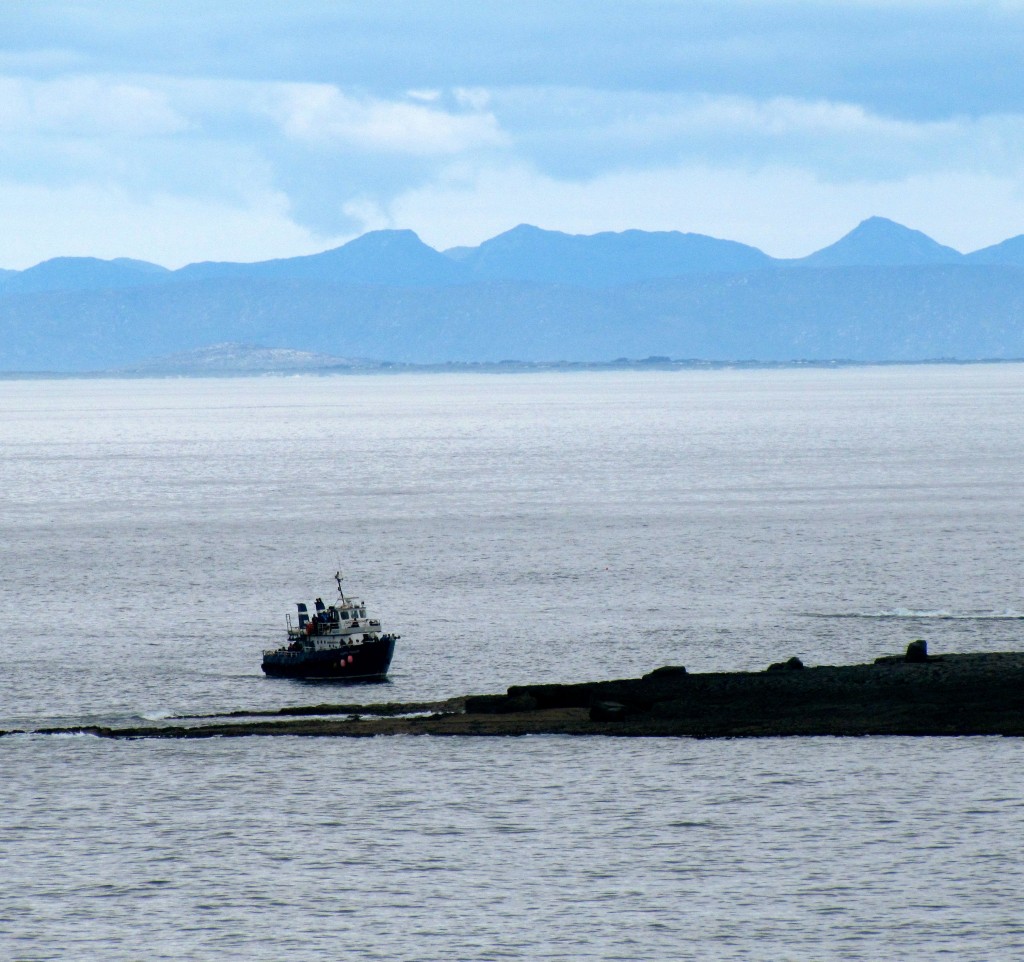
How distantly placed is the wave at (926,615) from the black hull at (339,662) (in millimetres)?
25717

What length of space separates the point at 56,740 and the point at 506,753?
17162 millimetres

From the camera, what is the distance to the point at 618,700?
74125 mm

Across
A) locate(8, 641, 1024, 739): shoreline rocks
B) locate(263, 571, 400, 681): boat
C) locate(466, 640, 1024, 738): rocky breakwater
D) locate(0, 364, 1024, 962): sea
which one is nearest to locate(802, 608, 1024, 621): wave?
locate(0, 364, 1024, 962): sea

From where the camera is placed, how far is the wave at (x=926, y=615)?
95.5m

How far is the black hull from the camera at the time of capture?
8506 cm

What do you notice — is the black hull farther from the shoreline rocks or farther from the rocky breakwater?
the rocky breakwater

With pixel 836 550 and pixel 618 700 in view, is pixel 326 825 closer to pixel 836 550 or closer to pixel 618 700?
pixel 618 700

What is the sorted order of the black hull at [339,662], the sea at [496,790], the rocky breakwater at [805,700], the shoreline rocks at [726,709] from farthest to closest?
the black hull at [339,662] < the shoreline rocks at [726,709] < the rocky breakwater at [805,700] < the sea at [496,790]

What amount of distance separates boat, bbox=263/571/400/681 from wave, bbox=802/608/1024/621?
25.7 metres

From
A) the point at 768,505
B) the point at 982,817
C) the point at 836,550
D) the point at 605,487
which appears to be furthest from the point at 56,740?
the point at 605,487

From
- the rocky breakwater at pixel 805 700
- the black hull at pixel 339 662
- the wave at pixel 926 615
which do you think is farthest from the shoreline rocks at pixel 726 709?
the wave at pixel 926 615

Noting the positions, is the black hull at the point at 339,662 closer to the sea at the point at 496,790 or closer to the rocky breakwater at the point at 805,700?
the sea at the point at 496,790

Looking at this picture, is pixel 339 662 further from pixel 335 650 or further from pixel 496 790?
pixel 496 790

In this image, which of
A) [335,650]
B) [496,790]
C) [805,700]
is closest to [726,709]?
[805,700]
